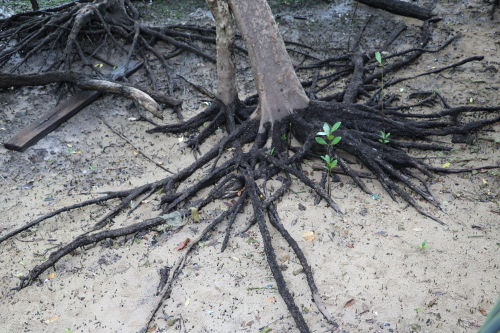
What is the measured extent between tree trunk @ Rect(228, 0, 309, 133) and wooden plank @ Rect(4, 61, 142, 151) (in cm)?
273

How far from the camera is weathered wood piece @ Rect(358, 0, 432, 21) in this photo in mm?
7715

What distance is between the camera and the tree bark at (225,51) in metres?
4.83

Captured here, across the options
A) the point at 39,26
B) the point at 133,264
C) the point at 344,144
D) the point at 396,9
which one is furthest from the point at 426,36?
the point at 39,26

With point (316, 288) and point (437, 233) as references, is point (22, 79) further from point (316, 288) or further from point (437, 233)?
point (437, 233)

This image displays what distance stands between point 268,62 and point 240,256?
2.22 m

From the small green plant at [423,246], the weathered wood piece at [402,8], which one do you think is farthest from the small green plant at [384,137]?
the weathered wood piece at [402,8]

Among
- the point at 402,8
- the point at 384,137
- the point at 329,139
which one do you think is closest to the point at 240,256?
the point at 329,139

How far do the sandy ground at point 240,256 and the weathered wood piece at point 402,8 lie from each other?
2.72 m

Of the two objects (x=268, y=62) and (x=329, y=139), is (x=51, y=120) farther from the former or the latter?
(x=329, y=139)

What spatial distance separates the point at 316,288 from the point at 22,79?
17.3 feet

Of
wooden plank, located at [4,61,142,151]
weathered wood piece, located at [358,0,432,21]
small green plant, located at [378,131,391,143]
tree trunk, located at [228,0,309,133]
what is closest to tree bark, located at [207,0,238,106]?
tree trunk, located at [228,0,309,133]

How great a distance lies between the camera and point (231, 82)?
539cm

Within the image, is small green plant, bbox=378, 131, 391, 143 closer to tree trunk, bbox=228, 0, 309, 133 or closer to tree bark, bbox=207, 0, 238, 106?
Answer: tree trunk, bbox=228, 0, 309, 133

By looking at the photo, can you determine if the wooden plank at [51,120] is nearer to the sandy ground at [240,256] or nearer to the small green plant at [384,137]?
the sandy ground at [240,256]
